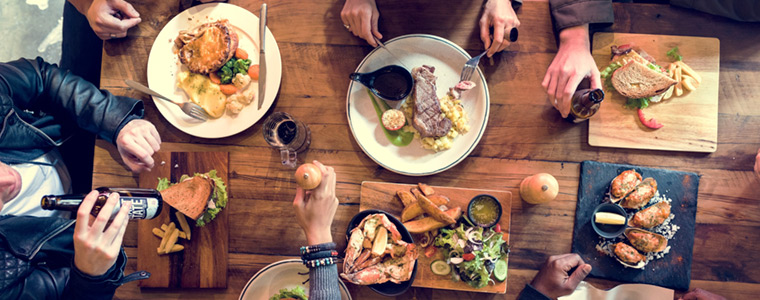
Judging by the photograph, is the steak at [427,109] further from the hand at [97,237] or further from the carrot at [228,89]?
the hand at [97,237]

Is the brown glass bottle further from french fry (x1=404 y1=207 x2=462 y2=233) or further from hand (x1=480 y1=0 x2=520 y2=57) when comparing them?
french fry (x1=404 y1=207 x2=462 y2=233)

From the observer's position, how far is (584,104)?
2.05 metres

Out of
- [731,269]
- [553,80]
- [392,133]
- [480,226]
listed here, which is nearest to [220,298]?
[392,133]

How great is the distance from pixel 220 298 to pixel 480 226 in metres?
1.50

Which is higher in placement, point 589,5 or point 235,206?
point 589,5

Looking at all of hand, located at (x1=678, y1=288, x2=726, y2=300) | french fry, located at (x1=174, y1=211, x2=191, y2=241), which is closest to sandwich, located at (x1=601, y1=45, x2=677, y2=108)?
hand, located at (x1=678, y1=288, x2=726, y2=300)

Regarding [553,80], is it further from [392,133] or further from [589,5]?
[392,133]

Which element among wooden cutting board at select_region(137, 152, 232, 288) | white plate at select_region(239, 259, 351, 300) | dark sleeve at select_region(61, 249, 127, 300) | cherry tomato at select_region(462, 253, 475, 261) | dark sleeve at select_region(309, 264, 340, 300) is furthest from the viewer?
wooden cutting board at select_region(137, 152, 232, 288)

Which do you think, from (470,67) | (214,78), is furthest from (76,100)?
(470,67)

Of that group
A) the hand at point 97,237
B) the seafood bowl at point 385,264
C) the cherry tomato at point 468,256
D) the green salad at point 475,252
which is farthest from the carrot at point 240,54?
the cherry tomato at point 468,256

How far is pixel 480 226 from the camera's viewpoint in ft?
7.00

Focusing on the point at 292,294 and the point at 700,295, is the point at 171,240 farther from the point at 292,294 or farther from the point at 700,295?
the point at 700,295

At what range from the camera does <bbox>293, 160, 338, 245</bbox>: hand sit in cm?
206

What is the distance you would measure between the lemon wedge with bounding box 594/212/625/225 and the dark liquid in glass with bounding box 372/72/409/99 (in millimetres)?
1219
